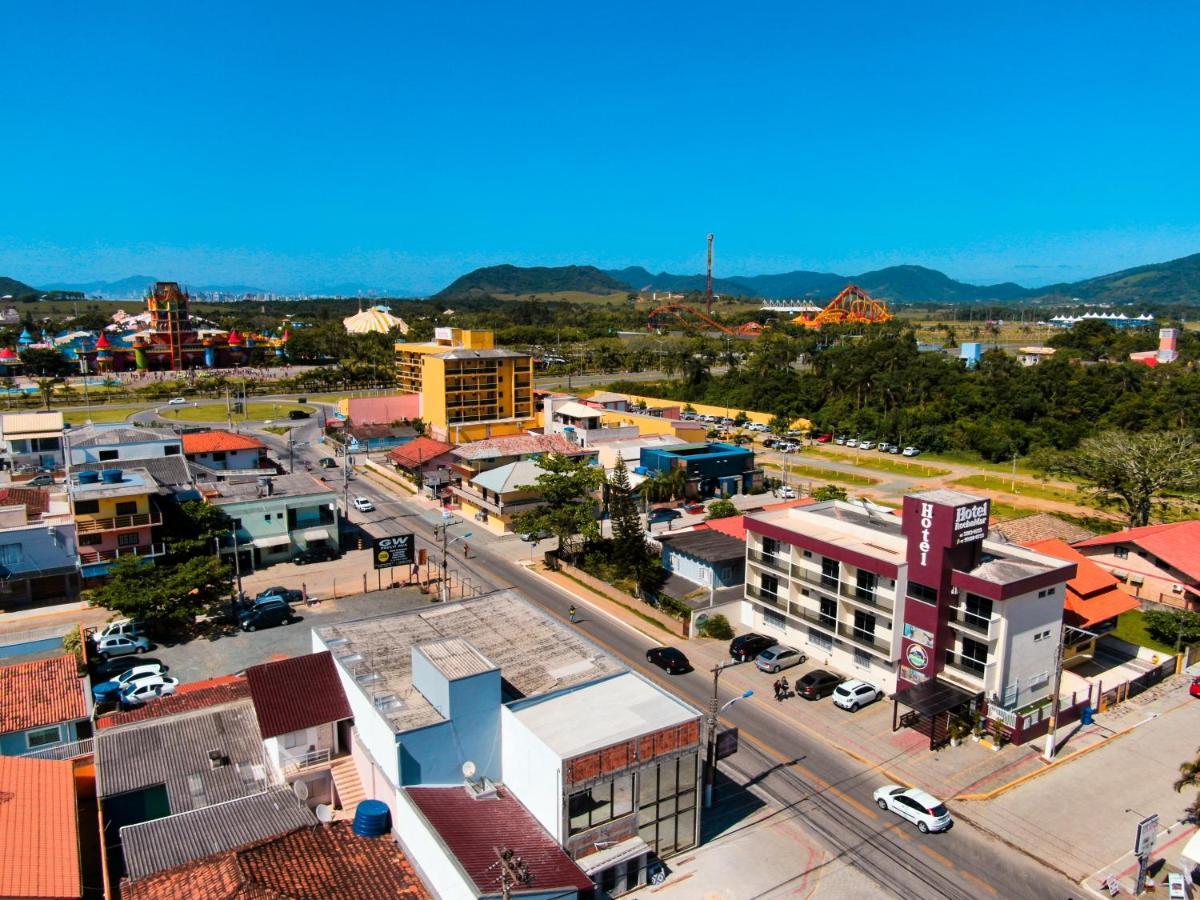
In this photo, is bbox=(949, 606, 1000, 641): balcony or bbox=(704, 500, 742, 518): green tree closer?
bbox=(949, 606, 1000, 641): balcony

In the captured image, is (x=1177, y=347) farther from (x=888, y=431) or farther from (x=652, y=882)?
(x=652, y=882)

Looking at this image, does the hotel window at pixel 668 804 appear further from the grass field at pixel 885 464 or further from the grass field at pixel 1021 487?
the grass field at pixel 885 464

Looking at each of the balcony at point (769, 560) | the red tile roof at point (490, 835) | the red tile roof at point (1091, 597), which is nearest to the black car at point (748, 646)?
the balcony at point (769, 560)

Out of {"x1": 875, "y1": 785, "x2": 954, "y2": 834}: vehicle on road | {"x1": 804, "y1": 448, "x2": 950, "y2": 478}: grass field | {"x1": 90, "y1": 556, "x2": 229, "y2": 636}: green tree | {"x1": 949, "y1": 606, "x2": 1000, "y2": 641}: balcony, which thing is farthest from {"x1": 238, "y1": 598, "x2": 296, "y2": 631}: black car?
{"x1": 804, "y1": 448, "x2": 950, "y2": 478}: grass field

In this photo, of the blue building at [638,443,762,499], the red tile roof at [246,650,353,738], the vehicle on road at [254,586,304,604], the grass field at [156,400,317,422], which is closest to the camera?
the red tile roof at [246,650,353,738]

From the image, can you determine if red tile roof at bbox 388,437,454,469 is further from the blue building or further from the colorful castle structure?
the colorful castle structure

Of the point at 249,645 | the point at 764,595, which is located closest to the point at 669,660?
the point at 764,595

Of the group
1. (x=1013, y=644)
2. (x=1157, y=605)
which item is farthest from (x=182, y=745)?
(x=1157, y=605)

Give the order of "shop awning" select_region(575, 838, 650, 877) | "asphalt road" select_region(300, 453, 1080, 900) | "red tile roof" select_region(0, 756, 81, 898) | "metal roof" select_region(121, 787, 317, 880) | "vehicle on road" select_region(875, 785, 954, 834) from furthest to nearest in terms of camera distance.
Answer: "vehicle on road" select_region(875, 785, 954, 834)
"asphalt road" select_region(300, 453, 1080, 900)
"shop awning" select_region(575, 838, 650, 877)
"metal roof" select_region(121, 787, 317, 880)
"red tile roof" select_region(0, 756, 81, 898)
